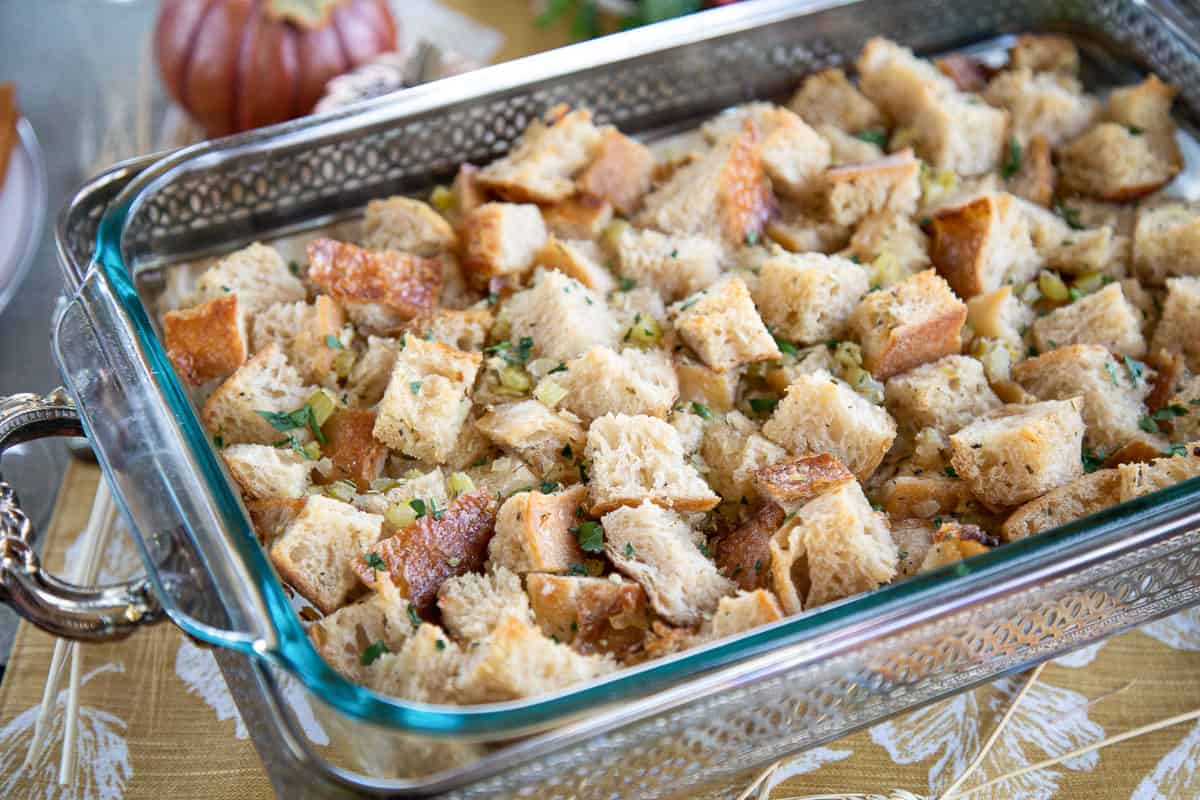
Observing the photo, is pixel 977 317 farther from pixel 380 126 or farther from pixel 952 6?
pixel 380 126

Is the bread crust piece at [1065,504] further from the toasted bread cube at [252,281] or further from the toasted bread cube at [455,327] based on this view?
the toasted bread cube at [252,281]

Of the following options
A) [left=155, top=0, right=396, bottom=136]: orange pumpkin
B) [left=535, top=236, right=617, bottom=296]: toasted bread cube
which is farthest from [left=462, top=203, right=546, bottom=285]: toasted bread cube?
[left=155, top=0, right=396, bottom=136]: orange pumpkin

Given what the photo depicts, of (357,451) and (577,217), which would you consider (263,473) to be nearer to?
(357,451)

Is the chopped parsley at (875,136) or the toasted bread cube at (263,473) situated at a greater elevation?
the chopped parsley at (875,136)

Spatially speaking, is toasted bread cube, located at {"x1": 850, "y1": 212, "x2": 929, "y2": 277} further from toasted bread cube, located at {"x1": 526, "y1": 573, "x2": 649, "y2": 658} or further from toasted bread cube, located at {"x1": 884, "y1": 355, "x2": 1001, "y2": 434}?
toasted bread cube, located at {"x1": 526, "y1": 573, "x2": 649, "y2": 658}

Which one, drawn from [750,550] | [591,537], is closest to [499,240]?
[591,537]

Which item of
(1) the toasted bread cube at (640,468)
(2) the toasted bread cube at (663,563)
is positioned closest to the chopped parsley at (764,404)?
(1) the toasted bread cube at (640,468)

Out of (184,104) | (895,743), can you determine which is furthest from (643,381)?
(184,104)
